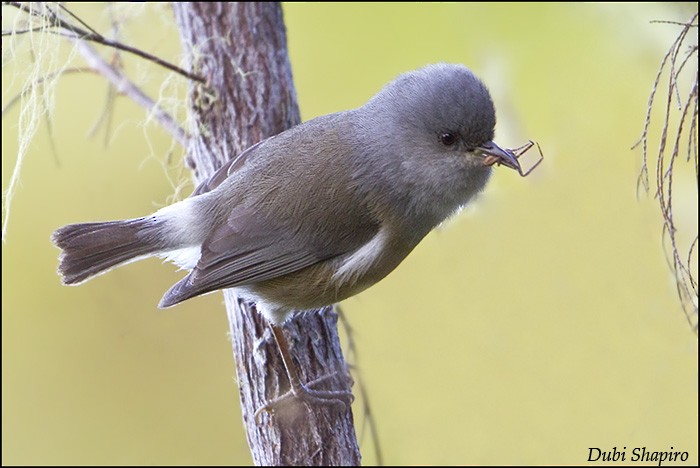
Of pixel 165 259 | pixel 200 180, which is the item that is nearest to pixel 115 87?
pixel 200 180

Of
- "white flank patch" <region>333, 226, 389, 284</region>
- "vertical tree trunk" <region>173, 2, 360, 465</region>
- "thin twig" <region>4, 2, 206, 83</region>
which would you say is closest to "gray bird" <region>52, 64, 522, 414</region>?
"white flank patch" <region>333, 226, 389, 284</region>

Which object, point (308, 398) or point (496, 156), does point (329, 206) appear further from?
point (308, 398)

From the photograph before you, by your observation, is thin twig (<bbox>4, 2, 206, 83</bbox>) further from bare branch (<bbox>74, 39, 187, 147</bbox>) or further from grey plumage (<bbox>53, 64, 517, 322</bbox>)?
grey plumage (<bbox>53, 64, 517, 322</bbox>)

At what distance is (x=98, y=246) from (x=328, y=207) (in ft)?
2.89

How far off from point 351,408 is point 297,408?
264 mm

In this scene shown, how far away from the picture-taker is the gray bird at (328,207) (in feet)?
8.86

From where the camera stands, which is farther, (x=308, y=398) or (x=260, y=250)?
(x=308, y=398)

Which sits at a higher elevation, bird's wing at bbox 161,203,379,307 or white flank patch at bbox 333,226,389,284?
bird's wing at bbox 161,203,379,307

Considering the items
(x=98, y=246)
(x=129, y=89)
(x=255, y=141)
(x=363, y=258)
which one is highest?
(x=129, y=89)

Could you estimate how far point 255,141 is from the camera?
3.42 meters

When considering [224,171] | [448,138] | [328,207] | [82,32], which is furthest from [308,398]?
[82,32]

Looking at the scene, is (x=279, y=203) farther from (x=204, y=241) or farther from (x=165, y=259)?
(x=165, y=259)

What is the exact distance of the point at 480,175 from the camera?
109 inches

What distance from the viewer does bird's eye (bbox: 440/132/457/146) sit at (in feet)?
8.81
